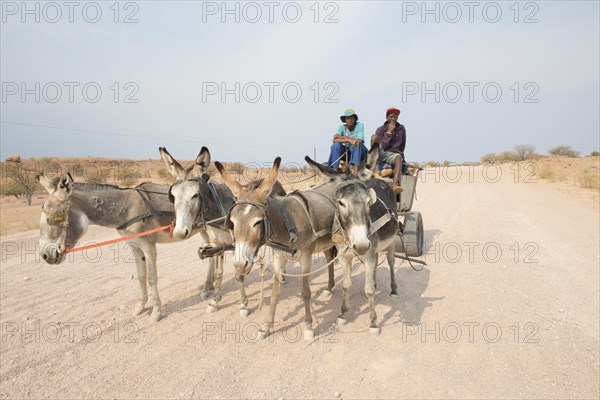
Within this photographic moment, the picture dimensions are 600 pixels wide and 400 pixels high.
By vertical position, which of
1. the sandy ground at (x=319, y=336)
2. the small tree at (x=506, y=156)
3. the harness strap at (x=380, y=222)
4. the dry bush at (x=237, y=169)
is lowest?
the sandy ground at (x=319, y=336)

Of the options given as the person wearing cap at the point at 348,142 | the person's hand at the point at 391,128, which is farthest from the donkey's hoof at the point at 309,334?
the person's hand at the point at 391,128

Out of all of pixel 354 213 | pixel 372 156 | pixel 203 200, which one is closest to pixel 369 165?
pixel 372 156

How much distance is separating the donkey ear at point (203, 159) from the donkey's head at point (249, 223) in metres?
1.87

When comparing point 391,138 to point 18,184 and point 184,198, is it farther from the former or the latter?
point 18,184

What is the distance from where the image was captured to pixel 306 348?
431cm

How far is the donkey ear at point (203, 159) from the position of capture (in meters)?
5.11

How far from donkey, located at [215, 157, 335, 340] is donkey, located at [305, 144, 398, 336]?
30 centimetres

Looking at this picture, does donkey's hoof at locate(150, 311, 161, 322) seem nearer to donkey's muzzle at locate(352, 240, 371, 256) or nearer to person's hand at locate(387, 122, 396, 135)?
donkey's muzzle at locate(352, 240, 371, 256)

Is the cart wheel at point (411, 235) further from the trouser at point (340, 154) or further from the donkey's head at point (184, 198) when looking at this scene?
the donkey's head at point (184, 198)

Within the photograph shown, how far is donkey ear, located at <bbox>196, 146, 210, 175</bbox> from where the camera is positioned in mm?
5109

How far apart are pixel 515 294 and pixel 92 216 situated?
730 cm

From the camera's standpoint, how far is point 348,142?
20.1 feet

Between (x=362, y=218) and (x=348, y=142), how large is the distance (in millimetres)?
2831

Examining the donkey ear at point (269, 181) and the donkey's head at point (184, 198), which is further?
the donkey's head at point (184, 198)
